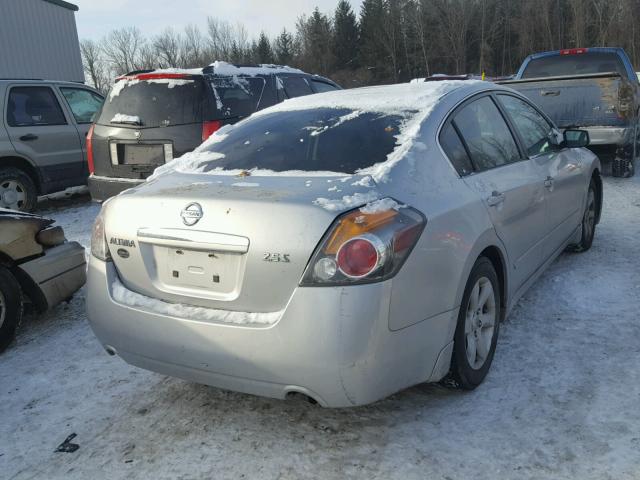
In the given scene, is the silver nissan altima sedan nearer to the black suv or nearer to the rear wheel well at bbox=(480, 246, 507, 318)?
the rear wheel well at bbox=(480, 246, 507, 318)

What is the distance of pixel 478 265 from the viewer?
9.53ft

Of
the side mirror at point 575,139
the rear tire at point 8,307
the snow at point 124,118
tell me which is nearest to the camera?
the rear tire at point 8,307

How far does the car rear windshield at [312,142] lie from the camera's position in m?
2.88

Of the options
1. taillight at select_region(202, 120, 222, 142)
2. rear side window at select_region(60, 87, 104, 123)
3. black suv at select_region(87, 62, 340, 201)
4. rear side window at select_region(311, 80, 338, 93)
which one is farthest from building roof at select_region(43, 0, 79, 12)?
taillight at select_region(202, 120, 222, 142)

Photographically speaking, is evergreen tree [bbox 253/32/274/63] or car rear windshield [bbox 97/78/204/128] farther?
evergreen tree [bbox 253/32/274/63]

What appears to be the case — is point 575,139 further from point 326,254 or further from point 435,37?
point 435,37

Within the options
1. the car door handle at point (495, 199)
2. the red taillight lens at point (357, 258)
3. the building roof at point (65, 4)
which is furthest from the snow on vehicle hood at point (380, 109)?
the building roof at point (65, 4)

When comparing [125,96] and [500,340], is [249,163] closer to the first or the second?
[500,340]

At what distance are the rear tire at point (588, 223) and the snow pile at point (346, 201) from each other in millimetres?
3200

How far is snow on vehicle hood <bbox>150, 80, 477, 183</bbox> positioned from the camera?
2.79m

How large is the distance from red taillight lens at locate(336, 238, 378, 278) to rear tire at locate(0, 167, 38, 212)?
6778 millimetres

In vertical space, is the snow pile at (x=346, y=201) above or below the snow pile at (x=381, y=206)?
above

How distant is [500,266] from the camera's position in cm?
324

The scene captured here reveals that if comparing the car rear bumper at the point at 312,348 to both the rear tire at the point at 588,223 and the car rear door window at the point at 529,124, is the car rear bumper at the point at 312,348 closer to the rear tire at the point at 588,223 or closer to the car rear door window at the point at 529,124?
the car rear door window at the point at 529,124
